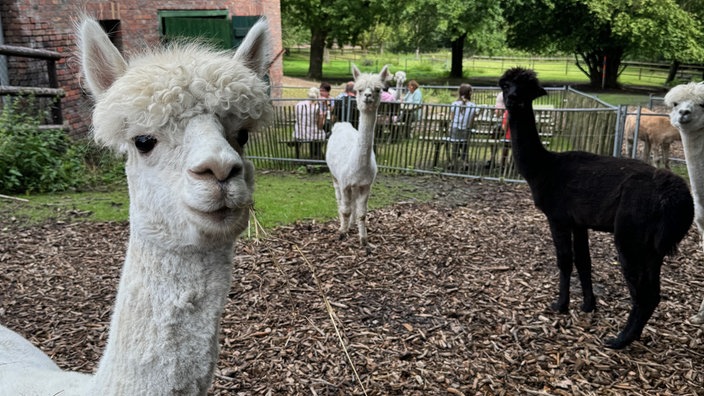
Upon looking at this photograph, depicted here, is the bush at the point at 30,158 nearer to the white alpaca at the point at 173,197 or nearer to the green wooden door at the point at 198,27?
the green wooden door at the point at 198,27

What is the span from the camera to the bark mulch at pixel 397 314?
13.4 feet

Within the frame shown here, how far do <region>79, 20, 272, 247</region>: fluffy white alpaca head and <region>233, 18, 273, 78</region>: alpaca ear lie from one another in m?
0.15

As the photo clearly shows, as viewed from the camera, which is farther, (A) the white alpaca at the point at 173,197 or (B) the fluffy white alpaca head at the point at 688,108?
(B) the fluffy white alpaca head at the point at 688,108

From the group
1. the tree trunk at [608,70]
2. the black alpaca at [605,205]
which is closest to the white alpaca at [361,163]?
the black alpaca at [605,205]

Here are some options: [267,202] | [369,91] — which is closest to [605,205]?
[369,91]

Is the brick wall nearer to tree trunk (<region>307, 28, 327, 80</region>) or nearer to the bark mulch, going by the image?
the bark mulch

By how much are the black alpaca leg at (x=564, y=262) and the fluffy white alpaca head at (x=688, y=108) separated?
172 cm

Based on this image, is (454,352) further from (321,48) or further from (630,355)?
(321,48)

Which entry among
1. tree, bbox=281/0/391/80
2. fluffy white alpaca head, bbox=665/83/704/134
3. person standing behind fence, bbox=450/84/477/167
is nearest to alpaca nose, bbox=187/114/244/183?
fluffy white alpaca head, bbox=665/83/704/134

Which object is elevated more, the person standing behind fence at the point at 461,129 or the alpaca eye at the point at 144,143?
the alpaca eye at the point at 144,143

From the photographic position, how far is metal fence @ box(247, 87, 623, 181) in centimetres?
990

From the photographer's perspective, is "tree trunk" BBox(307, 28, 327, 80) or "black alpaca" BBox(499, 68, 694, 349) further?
"tree trunk" BBox(307, 28, 327, 80)

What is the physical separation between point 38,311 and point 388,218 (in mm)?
4551

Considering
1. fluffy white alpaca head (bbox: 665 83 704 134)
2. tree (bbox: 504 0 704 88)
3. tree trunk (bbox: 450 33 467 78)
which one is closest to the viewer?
fluffy white alpaca head (bbox: 665 83 704 134)
